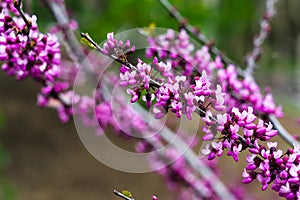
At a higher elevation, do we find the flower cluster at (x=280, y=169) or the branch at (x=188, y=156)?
the branch at (x=188, y=156)

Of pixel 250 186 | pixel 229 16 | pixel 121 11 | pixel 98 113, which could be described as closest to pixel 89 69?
pixel 98 113

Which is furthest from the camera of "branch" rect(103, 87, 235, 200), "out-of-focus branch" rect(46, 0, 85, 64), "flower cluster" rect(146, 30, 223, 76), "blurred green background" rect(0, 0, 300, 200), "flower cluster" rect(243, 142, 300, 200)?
"blurred green background" rect(0, 0, 300, 200)

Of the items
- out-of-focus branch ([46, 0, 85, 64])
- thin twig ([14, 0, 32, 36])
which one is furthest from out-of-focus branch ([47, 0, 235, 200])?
thin twig ([14, 0, 32, 36])

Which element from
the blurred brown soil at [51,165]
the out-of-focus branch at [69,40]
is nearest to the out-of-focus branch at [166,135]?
the out-of-focus branch at [69,40]

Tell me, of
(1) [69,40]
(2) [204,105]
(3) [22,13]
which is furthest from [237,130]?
(1) [69,40]

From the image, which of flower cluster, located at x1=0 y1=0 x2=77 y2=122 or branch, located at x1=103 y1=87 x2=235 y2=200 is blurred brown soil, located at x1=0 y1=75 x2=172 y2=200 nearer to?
branch, located at x1=103 y1=87 x2=235 y2=200

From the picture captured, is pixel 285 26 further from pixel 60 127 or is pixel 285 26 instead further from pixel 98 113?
pixel 98 113

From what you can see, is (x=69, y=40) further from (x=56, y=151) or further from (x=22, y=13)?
(x=56, y=151)

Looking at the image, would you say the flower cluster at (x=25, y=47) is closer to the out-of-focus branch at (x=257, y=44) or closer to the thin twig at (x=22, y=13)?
the thin twig at (x=22, y=13)
